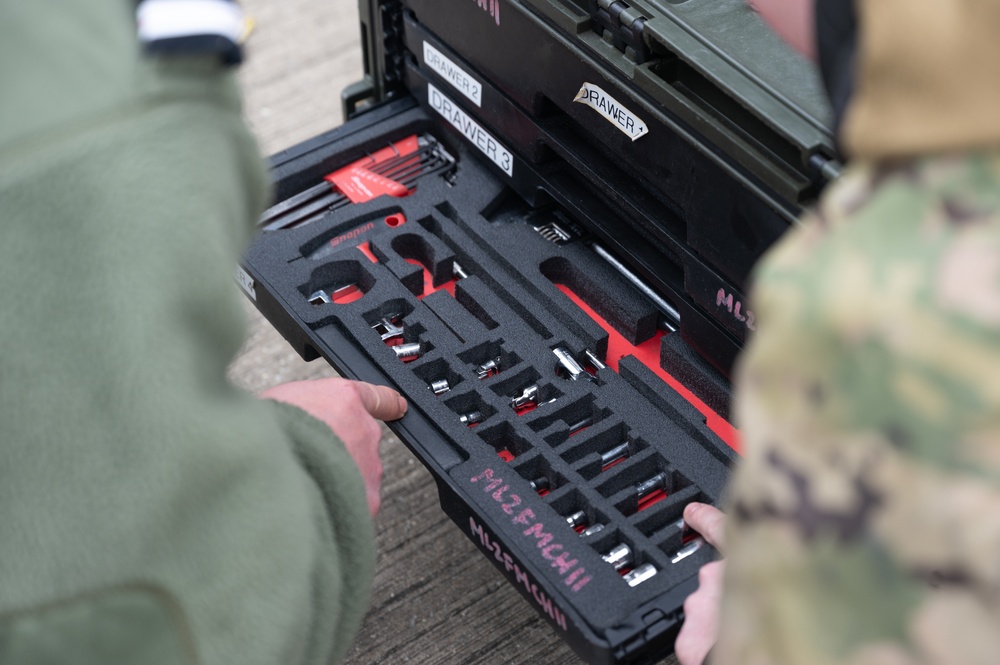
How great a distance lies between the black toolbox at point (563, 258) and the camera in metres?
1.15

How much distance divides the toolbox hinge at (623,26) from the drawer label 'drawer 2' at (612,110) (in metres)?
0.05

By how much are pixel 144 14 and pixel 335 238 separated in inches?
34.7

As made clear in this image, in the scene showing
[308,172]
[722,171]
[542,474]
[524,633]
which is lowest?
[524,633]

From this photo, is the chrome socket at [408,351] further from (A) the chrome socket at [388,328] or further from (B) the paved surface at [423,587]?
(B) the paved surface at [423,587]

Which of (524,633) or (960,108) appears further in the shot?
(524,633)

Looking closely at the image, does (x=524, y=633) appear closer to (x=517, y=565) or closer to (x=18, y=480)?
(x=517, y=565)

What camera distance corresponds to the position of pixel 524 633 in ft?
5.32

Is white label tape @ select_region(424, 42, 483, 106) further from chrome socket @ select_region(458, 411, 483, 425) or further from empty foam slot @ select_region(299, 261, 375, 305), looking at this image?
chrome socket @ select_region(458, 411, 483, 425)

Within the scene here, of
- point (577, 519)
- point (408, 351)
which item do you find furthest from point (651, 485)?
point (408, 351)

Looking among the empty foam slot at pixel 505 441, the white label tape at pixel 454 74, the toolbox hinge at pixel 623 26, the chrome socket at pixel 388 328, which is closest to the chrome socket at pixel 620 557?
the empty foam slot at pixel 505 441

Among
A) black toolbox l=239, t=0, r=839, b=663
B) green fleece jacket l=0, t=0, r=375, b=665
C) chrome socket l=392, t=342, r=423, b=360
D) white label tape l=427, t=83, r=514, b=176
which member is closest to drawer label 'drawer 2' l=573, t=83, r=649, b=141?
black toolbox l=239, t=0, r=839, b=663

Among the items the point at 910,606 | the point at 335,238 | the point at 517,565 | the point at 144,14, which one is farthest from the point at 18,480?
the point at 335,238

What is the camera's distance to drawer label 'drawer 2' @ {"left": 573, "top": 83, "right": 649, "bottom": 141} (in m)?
1.28

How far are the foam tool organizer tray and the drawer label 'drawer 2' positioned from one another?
22 centimetres
